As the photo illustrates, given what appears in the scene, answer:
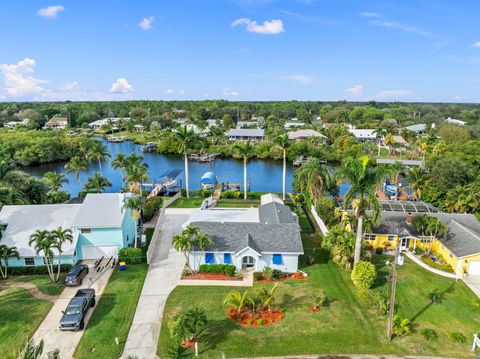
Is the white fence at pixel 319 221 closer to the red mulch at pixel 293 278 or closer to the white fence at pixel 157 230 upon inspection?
the red mulch at pixel 293 278

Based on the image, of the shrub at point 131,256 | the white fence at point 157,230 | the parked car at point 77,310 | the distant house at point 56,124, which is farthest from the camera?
the distant house at point 56,124

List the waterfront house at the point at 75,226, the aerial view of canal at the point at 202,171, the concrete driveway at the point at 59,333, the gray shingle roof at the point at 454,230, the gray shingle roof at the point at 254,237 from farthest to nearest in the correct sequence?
the aerial view of canal at the point at 202,171 → the waterfront house at the point at 75,226 → the gray shingle roof at the point at 454,230 → the gray shingle roof at the point at 254,237 → the concrete driveway at the point at 59,333

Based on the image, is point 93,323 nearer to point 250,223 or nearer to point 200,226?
point 200,226

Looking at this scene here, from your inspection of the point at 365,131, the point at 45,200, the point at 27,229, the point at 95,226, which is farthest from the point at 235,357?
the point at 365,131

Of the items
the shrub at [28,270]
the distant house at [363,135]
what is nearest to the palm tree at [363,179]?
the shrub at [28,270]

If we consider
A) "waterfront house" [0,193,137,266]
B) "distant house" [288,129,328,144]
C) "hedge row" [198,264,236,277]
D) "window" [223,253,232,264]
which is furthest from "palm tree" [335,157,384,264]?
"distant house" [288,129,328,144]

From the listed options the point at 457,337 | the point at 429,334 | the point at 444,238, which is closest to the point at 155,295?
the point at 429,334
